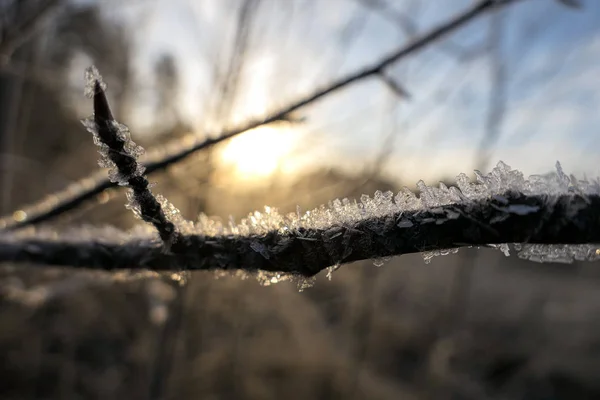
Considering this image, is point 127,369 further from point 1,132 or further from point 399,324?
point 399,324

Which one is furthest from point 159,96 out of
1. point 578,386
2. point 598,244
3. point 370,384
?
point 578,386

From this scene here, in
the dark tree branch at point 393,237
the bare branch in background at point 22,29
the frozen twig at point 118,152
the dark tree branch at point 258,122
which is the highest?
the bare branch in background at point 22,29

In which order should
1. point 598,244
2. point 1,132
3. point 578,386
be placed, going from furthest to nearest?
point 578,386 < point 1,132 < point 598,244

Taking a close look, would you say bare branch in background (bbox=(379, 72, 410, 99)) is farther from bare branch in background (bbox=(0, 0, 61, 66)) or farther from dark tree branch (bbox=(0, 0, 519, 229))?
bare branch in background (bbox=(0, 0, 61, 66))

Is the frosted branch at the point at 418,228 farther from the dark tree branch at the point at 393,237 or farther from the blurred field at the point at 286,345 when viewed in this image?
the blurred field at the point at 286,345

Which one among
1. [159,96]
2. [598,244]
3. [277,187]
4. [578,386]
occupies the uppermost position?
[159,96]

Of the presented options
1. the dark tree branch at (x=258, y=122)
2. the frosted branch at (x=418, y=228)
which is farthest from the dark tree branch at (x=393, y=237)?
the dark tree branch at (x=258, y=122)

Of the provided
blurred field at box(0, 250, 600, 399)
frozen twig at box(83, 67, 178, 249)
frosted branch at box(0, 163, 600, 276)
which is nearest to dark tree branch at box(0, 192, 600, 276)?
frosted branch at box(0, 163, 600, 276)
